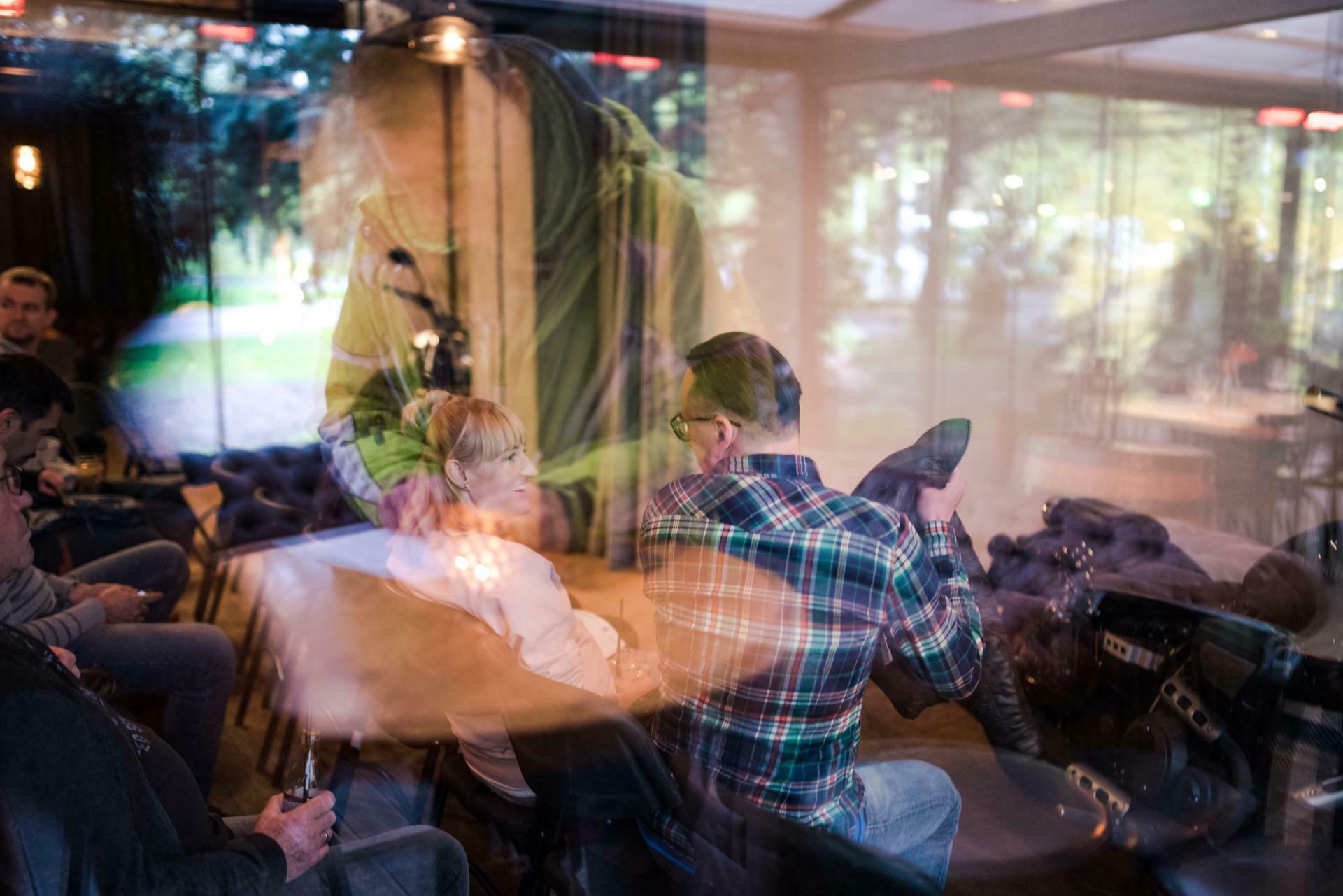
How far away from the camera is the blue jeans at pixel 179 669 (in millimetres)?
2320

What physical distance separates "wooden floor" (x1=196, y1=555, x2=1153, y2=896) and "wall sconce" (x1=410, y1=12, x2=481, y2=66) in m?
2.82

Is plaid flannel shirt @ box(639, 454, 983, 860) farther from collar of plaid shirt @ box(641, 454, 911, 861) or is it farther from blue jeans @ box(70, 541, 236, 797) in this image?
blue jeans @ box(70, 541, 236, 797)

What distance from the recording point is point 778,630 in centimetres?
150

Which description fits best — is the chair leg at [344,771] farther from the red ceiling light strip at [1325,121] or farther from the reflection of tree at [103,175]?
the red ceiling light strip at [1325,121]

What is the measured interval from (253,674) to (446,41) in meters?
2.92

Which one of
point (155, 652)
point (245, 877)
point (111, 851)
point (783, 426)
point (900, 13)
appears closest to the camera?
point (111, 851)

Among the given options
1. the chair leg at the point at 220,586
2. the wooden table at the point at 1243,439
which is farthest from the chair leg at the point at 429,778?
the wooden table at the point at 1243,439

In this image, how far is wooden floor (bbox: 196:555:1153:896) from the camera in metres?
1.84

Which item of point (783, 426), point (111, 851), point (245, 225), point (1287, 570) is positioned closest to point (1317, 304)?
point (1287, 570)

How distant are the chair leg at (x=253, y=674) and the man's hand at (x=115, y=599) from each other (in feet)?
1.35

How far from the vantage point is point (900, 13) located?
5.14 meters

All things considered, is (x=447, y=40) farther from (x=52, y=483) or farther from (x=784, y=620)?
(x=784, y=620)

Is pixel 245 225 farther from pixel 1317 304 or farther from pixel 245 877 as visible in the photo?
pixel 1317 304

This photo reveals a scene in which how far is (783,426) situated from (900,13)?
4318 millimetres
